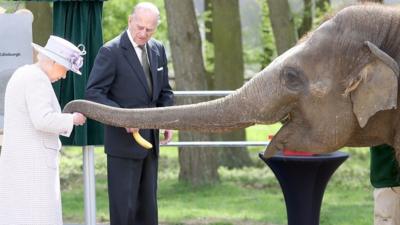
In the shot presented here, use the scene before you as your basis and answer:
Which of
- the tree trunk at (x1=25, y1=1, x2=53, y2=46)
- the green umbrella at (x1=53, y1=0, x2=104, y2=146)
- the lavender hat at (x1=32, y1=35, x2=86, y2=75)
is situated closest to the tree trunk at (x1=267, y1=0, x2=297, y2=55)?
the tree trunk at (x1=25, y1=1, x2=53, y2=46)

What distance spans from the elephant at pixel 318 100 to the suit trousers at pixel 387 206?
1787mm

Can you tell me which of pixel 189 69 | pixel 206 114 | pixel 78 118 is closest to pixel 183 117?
pixel 206 114

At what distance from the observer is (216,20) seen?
19.3 m

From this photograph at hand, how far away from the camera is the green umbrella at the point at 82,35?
10141 mm

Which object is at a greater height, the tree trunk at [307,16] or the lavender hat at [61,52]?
the tree trunk at [307,16]

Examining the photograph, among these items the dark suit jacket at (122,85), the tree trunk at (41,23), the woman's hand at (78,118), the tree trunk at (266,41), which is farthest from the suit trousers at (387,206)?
the tree trunk at (266,41)

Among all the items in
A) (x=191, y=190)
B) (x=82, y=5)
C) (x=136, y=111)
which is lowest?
(x=191, y=190)

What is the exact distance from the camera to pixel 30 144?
307 inches

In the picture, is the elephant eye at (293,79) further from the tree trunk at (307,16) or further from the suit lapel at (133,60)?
the tree trunk at (307,16)

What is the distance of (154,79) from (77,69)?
55.0 inches

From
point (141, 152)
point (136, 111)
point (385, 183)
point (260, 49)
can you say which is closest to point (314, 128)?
point (136, 111)

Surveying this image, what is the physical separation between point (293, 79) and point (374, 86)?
20.6 inches

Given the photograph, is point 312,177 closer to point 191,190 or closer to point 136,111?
point 136,111

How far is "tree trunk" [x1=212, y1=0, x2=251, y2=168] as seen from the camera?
1919 cm
